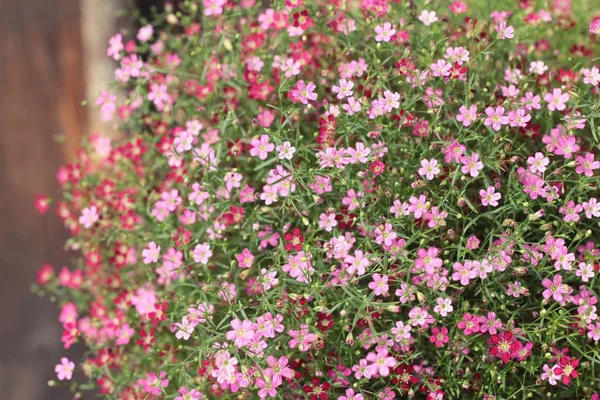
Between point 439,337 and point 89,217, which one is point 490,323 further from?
point 89,217

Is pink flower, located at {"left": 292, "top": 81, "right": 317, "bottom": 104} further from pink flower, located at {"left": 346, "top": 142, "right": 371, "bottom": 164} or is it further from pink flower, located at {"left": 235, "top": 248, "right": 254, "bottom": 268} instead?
pink flower, located at {"left": 235, "top": 248, "right": 254, "bottom": 268}

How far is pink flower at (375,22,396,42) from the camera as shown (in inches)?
41.1

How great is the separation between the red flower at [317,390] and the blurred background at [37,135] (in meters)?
1.17

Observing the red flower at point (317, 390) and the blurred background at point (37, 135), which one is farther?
the blurred background at point (37, 135)

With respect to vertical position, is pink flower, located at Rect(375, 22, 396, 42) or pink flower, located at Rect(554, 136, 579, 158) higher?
pink flower, located at Rect(375, 22, 396, 42)

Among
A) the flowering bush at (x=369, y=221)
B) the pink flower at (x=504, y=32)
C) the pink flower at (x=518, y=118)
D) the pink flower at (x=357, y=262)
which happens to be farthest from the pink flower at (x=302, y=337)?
the pink flower at (x=504, y=32)

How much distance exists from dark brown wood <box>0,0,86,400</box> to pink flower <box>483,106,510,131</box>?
4.25 ft

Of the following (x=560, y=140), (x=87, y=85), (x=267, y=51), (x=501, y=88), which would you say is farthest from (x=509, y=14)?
(x=87, y=85)

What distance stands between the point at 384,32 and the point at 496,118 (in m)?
0.23

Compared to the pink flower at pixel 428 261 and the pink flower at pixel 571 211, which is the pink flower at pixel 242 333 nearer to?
the pink flower at pixel 428 261

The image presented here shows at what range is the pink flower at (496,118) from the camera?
959mm

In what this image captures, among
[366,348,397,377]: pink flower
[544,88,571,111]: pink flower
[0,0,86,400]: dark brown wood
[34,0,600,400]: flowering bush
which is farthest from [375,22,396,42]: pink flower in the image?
[0,0,86,400]: dark brown wood

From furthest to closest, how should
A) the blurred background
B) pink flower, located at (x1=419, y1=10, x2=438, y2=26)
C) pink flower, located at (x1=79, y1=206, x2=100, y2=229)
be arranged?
the blurred background → pink flower, located at (x1=79, y1=206, x2=100, y2=229) → pink flower, located at (x1=419, y1=10, x2=438, y2=26)

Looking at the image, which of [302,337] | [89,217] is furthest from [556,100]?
[89,217]
